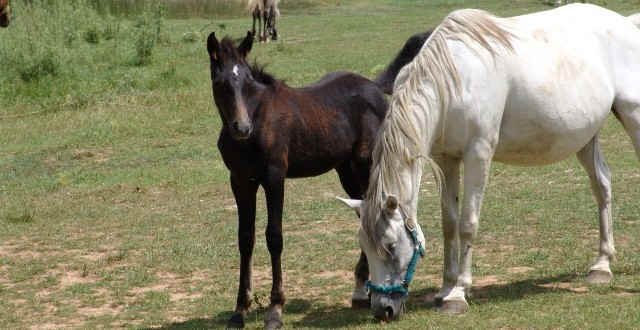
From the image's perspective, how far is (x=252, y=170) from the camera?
225 inches

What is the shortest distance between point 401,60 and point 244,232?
1.89 metres

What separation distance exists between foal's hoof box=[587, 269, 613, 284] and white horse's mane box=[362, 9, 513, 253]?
180 cm

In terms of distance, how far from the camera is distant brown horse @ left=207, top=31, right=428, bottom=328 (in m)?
5.55

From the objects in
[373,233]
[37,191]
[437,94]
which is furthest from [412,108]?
[37,191]

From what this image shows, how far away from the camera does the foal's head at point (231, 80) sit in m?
5.36

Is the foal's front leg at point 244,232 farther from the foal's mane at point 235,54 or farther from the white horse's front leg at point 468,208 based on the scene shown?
the white horse's front leg at point 468,208

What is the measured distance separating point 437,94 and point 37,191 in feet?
24.8

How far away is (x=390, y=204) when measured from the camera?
5.16 meters

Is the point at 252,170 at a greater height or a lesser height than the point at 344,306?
greater

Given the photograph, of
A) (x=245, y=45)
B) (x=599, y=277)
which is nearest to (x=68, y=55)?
(x=245, y=45)

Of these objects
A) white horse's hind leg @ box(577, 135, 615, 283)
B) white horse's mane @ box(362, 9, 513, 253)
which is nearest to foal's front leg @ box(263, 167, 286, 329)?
white horse's mane @ box(362, 9, 513, 253)

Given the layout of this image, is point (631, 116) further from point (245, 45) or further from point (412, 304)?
point (245, 45)

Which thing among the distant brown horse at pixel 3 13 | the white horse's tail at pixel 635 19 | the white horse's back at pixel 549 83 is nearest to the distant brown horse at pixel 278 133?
the white horse's back at pixel 549 83

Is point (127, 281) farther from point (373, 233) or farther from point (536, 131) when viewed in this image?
point (536, 131)
